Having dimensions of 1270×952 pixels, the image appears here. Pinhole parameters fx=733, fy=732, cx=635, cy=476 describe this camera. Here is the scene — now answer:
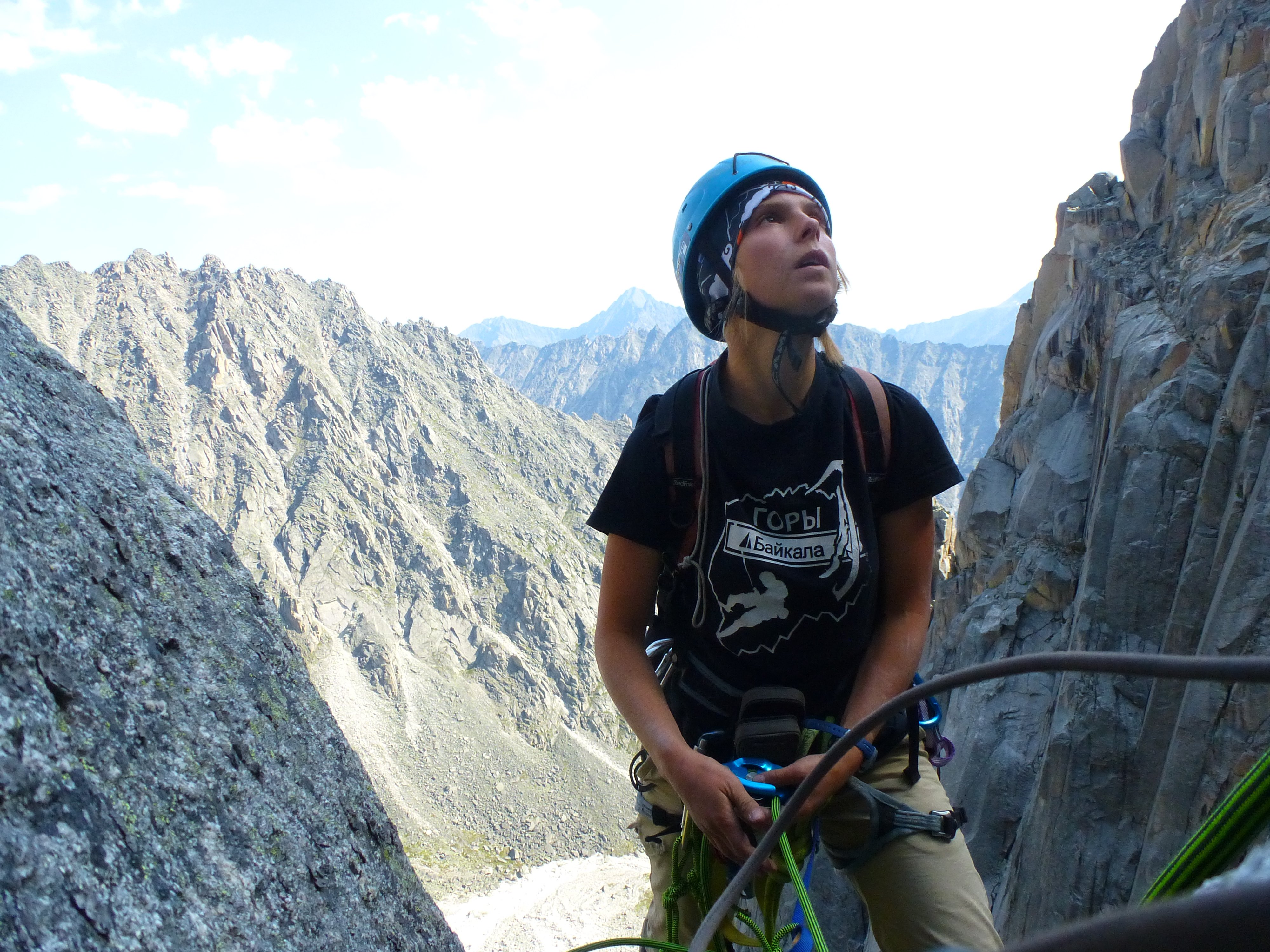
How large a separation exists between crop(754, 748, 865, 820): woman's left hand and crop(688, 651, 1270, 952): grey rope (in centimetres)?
A: 7

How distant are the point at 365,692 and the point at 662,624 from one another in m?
141

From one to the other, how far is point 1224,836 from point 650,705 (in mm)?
2304

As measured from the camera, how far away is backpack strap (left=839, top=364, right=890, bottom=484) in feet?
12.1

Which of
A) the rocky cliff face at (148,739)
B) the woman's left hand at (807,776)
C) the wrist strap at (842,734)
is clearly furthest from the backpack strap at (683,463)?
the rocky cliff face at (148,739)

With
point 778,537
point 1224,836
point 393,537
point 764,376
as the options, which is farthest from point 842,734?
point 393,537

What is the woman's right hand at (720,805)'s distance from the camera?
301 centimetres

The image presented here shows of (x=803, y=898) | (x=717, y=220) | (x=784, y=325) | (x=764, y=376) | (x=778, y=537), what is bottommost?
(x=803, y=898)

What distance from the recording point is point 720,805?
9.92ft

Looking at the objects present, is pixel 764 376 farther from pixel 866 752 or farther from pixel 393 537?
pixel 393 537

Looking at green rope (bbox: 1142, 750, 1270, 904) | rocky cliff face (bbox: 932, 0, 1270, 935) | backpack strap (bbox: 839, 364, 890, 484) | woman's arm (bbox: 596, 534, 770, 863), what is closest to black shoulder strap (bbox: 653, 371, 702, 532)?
woman's arm (bbox: 596, 534, 770, 863)

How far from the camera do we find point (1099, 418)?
71.2ft

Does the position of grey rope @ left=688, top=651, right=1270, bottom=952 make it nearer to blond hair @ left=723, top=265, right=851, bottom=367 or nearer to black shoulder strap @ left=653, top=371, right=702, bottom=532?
black shoulder strap @ left=653, top=371, right=702, bottom=532

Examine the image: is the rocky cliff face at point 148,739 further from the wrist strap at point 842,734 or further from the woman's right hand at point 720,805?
the wrist strap at point 842,734

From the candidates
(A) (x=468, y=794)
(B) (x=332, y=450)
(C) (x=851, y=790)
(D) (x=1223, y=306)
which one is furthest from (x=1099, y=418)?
(B) (x=332, y=450)
